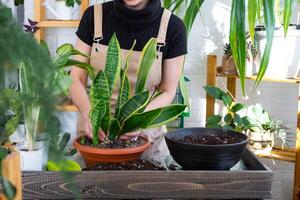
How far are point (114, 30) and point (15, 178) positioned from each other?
863 millimetres

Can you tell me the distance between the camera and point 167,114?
Result: 934mm

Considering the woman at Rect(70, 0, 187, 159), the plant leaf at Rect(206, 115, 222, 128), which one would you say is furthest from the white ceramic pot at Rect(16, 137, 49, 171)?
the plant leaf at Rect(206, 115, 222, 128)

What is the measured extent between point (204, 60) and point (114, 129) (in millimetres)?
1890

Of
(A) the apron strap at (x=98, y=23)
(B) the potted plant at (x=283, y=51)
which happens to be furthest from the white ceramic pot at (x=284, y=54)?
(A) the apron strap at (x=98, y=23)

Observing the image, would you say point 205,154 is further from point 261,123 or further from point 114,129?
point 261,123

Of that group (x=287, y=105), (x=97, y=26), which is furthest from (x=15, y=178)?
(x=287, y=105)

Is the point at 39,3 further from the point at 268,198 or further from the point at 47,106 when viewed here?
the point at 47,106

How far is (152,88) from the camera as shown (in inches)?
52.4

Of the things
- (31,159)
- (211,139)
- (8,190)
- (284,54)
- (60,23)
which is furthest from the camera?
(60,23)

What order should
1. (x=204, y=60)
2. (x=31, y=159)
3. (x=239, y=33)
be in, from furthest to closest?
(x=204, y=60), (x=239, y=33), (x=31, y=159)

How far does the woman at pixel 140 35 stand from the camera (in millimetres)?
1246

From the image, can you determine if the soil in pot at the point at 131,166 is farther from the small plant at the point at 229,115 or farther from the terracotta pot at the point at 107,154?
the small plant at the point at 229,115

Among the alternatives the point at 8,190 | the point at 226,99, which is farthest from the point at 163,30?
the point at 226,99

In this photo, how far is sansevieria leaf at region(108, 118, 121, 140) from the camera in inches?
36.6
